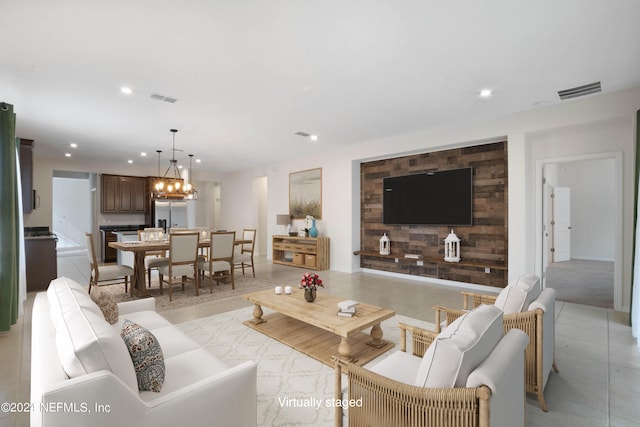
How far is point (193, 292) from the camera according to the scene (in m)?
5.18

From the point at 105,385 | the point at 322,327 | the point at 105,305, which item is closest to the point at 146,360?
the point at 105,385

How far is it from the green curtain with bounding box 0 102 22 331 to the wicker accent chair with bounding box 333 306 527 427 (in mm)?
4018

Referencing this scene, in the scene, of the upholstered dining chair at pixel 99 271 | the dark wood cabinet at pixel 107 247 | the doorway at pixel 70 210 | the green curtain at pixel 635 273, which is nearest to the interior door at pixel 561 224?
the green curtain at pixel 635 273

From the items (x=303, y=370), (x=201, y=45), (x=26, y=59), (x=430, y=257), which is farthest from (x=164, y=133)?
(x=430, y=257)

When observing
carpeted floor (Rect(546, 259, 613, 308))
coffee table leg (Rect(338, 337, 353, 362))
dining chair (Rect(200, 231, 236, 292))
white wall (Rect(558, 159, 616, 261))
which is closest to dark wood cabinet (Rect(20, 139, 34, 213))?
dining chair (Rect(200, 231, 236, 292))

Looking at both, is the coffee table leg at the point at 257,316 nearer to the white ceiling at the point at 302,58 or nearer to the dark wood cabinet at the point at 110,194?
the white ceiling at the point at 302,58

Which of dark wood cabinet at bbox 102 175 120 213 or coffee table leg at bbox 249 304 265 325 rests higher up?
dark wood cabinet at bbox 102 175 120 213

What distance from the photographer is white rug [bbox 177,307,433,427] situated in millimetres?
2035

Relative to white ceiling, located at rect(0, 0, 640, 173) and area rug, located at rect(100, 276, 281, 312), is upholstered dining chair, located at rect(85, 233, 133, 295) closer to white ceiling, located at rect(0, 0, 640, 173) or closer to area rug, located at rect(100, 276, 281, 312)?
area rug, located at rect(100, 276, 281, 312)

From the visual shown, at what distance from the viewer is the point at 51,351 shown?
140cm

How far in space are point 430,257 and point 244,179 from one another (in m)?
6.42

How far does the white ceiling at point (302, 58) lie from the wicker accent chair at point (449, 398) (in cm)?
230

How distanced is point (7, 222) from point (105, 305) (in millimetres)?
2353

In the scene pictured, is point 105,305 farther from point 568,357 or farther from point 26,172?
point 26,172
